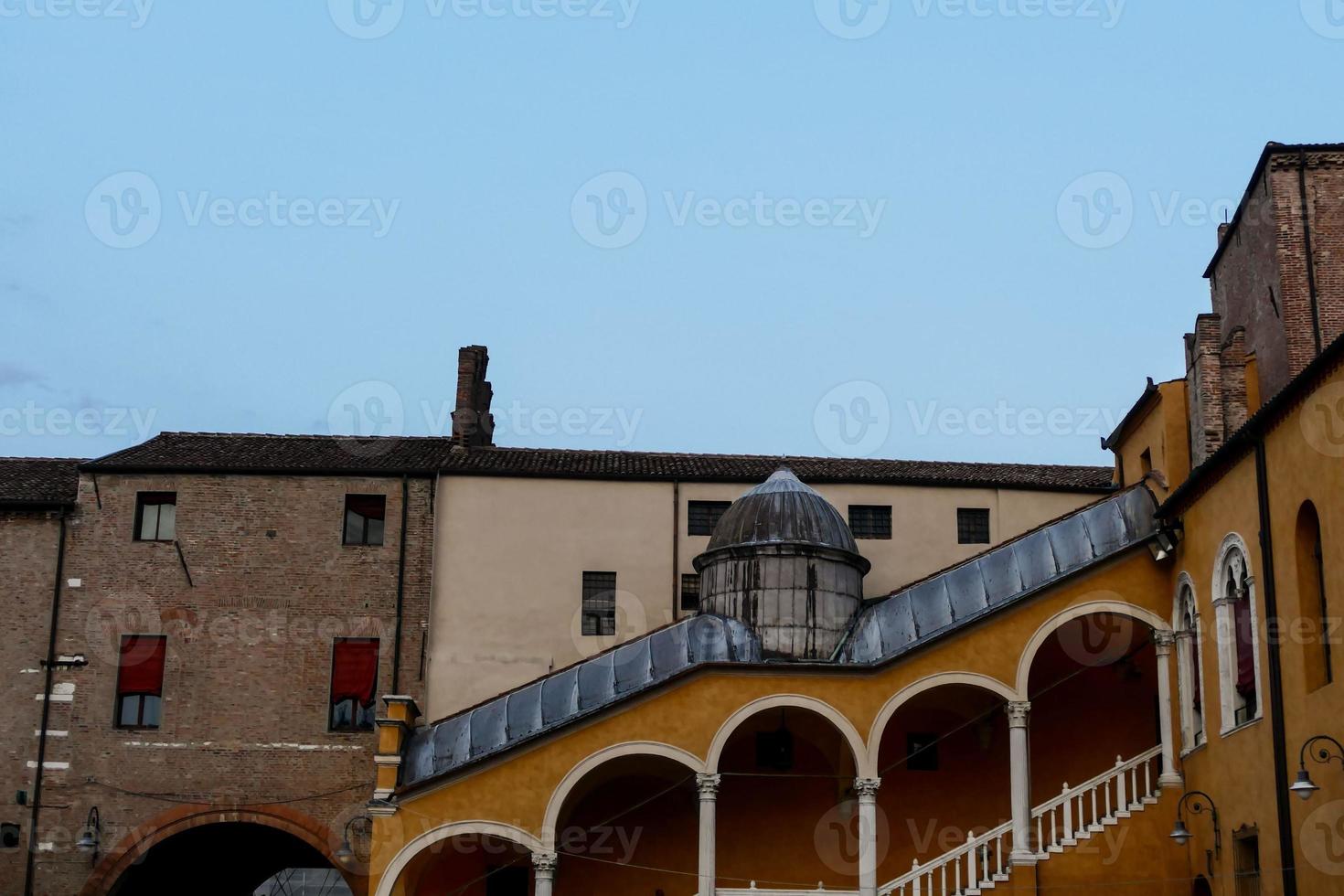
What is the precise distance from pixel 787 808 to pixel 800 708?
368 cm

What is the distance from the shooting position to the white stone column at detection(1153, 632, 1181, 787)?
23000mm

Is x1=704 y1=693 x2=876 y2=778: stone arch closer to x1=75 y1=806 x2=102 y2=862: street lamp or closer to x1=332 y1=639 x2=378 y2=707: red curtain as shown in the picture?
x1=332 y1=639 x2=378 y2=707: red curtain

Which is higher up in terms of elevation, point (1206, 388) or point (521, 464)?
point (521, 464)

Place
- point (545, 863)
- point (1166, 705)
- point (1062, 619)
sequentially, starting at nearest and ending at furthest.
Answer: point (1166, 705) < point (545, 863) < point (1062, 619)

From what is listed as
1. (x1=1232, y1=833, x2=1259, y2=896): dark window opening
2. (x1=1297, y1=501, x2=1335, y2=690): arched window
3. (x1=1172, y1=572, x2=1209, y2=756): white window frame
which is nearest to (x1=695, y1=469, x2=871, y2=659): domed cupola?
(x1=1172, y1=572, x2=1209, y2=756): white window frame

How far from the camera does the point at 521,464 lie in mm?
31469

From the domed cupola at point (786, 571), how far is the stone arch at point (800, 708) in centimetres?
189

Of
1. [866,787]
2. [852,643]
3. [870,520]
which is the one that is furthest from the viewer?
[870,520]

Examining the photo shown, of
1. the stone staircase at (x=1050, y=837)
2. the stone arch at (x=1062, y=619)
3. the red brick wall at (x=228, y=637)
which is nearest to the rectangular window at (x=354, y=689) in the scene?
the red brick wall at (x=228, y=637)

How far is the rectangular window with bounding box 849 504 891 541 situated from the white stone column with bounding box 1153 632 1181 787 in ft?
25.8

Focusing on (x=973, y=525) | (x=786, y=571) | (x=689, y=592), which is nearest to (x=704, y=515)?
(x=689, y=592)

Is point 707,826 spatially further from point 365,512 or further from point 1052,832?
point 365,512

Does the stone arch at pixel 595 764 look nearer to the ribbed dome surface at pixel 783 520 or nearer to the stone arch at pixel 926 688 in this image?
the stone arch at pixel 926 688

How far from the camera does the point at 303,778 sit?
29.4 m
